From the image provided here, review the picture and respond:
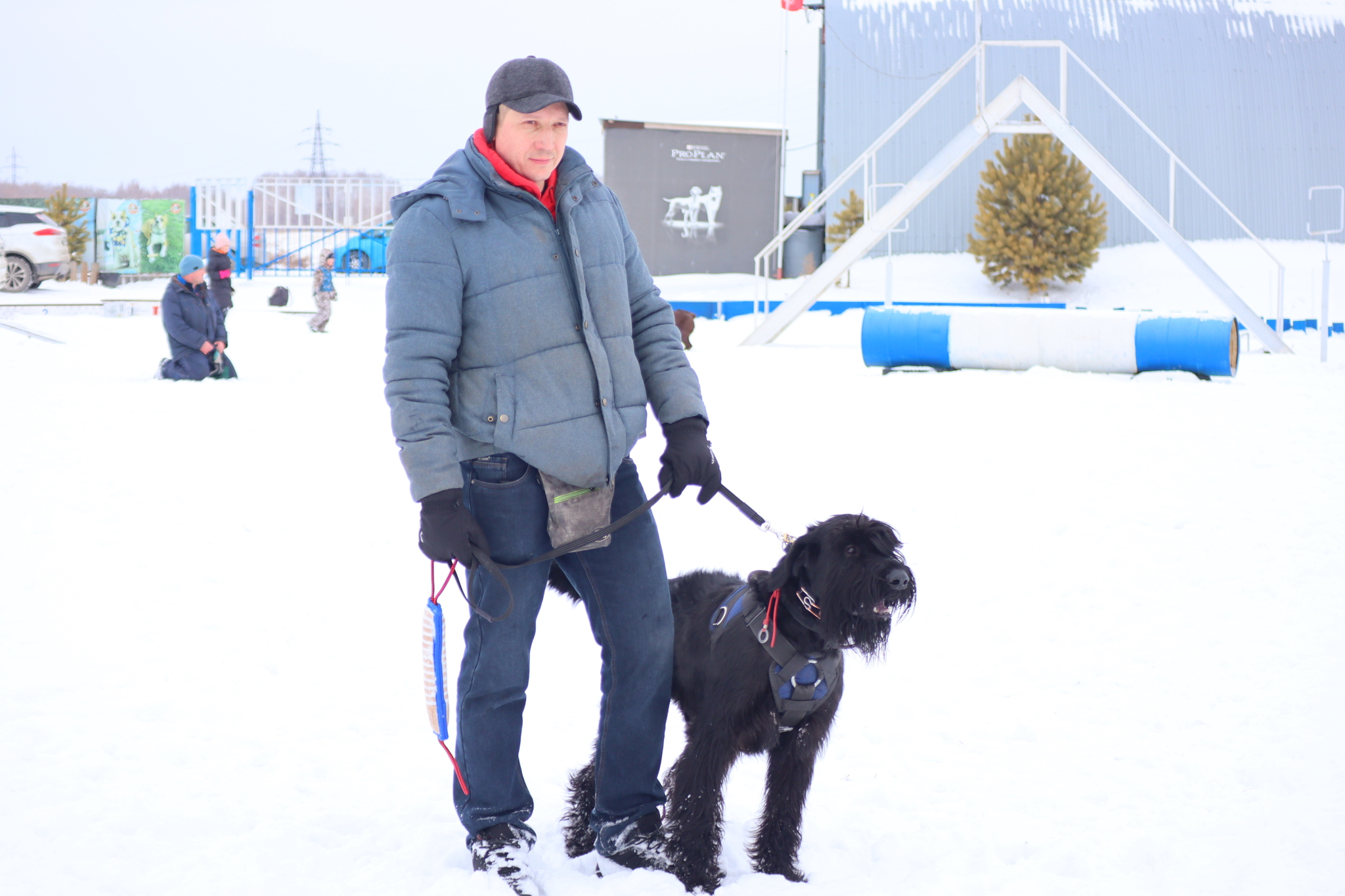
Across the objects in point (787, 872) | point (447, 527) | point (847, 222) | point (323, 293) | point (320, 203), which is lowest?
point (787, 872)

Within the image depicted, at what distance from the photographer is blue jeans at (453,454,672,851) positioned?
215 centimetres

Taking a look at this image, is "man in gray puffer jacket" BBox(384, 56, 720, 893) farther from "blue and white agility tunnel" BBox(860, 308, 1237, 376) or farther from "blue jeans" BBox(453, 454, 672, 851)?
"blue and white agility tunnel" BBox(860, 308, 1237, 376)

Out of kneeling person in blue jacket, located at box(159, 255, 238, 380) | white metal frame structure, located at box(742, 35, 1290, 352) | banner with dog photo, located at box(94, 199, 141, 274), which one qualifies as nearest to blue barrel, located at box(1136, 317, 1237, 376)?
white metal frame structure, located at box(742, 35, 1290, 352)

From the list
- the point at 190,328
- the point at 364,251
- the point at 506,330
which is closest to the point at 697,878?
the point at 506,330

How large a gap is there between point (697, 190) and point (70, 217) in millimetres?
14419

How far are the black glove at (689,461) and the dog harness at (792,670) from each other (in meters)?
0.30

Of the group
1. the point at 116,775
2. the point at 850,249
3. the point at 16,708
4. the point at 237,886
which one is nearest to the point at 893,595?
the point at 237,886

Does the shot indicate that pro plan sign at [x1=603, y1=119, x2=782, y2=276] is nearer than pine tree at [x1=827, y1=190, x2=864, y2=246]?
No

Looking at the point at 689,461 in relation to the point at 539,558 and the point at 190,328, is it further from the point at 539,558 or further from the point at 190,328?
the point at 190,328

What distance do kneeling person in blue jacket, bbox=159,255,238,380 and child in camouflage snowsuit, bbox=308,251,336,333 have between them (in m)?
5.96

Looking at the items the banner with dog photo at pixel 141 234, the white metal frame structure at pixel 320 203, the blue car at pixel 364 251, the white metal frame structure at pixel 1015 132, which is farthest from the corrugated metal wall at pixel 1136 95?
the banner with dog photo at pixel 141 234

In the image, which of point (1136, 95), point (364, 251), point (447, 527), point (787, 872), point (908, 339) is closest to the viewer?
point (447, 527)

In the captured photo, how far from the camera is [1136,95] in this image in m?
24.3

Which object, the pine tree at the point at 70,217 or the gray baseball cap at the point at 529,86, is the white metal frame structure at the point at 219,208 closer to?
the pine tree at the point at 70,217
